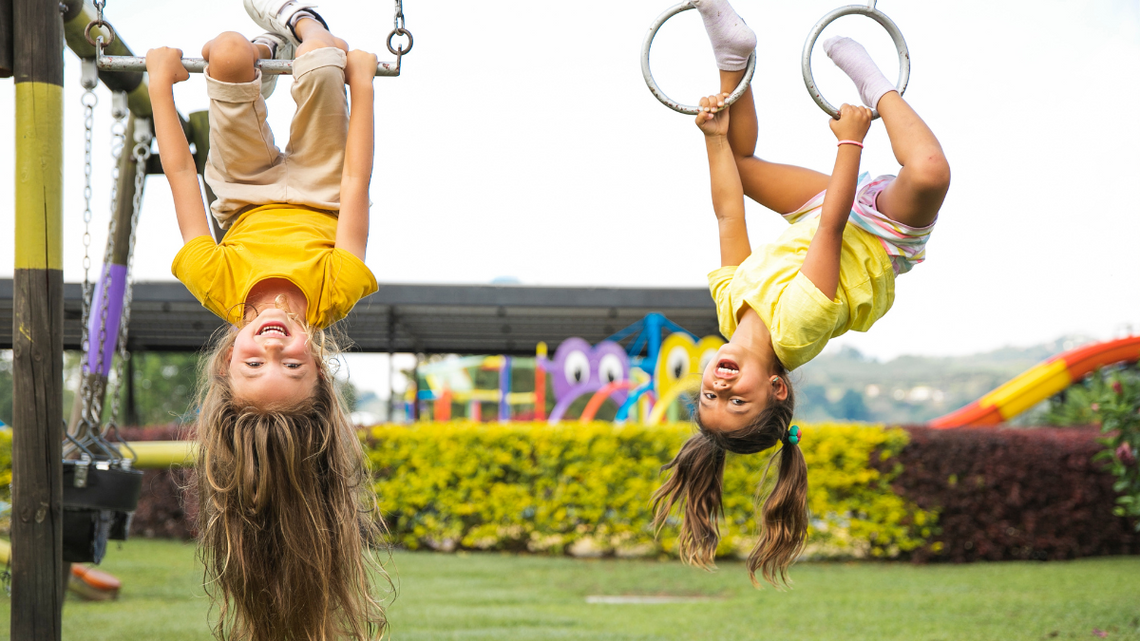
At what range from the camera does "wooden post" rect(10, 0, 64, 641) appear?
8.70 ft

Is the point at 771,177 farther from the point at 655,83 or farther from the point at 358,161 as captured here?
the point at 358,161

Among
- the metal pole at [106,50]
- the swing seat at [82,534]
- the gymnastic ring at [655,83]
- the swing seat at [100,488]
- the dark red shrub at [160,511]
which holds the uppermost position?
the metal pole at [106,50]

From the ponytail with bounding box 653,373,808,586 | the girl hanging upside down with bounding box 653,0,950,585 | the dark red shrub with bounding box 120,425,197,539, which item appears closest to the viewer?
the girl hanging upside down with bounding box 653,0,950,585

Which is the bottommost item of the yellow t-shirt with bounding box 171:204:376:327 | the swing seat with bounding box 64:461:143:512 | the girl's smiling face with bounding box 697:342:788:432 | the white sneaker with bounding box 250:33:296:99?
the swing seat with bounding box 64:461:143:512

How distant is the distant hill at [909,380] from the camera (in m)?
56.4

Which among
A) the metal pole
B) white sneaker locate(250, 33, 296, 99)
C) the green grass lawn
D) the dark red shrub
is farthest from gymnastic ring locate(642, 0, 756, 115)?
the dark red shrub

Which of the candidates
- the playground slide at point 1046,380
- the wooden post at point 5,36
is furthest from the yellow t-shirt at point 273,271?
the playground slide at point 1046,380

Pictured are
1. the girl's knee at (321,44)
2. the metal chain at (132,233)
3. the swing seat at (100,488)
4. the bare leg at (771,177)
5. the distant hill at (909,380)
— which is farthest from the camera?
the distant hill at (909,380)

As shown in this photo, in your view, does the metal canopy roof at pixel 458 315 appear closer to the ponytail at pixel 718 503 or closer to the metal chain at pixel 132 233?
the metal chain at pixel 132 233

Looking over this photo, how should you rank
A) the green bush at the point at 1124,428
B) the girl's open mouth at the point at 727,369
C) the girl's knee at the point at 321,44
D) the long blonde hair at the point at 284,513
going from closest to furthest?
the long blonde hair at the point at 284,513, the girl's knee at the point at 321,44, the girl's open mouth at the point at 727,369, the green bush at the point at 1124,428

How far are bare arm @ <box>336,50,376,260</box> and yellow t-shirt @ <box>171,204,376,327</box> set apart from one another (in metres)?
0.07

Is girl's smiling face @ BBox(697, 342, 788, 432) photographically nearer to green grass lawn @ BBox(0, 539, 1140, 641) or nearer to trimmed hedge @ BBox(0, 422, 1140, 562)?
green grass lawn @ BBox(0, 539, 1140, 641)

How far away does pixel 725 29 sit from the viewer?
265cm

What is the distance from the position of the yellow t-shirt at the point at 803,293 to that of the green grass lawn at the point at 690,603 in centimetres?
211
